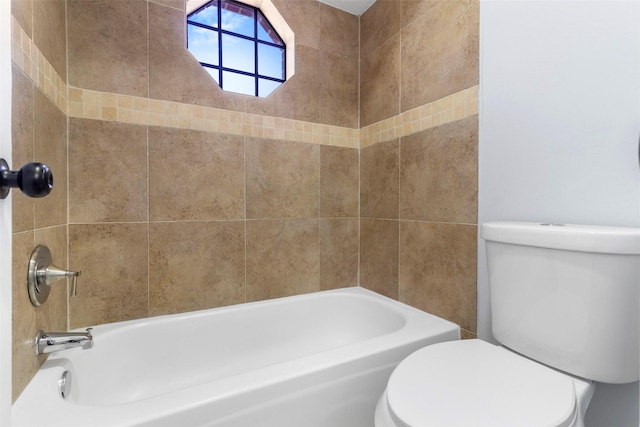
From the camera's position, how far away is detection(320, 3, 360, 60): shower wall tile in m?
1.93

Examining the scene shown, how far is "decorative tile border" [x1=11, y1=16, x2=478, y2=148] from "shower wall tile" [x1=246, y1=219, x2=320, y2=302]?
519mm

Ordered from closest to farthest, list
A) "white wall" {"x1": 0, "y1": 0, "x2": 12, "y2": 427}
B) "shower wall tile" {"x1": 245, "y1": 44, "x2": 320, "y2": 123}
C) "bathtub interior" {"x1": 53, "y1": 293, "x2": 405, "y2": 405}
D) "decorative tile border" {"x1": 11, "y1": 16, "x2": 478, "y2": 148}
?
"white wall" {"x1": 0, "y1": 0, "x2": 12, "y2": 427} < "decorative tile border" {"x1": 11, "y1": 16, "x2": 478, "y2": 148} < "bathtub interior" {"x1": 53, "y1": 293, "x2": 405, "y2": 405} < "shower wall tile" {"x1": 245, "y1": 44, "x2": 320, "y2": 123}

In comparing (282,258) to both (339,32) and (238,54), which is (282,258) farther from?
(339,32)

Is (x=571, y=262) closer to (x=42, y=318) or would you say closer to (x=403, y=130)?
(x=403, y=130)

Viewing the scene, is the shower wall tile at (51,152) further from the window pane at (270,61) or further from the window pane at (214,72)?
the window pane at (270,61)

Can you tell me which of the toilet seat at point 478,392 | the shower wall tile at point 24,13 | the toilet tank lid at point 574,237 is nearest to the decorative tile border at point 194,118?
the shower wall tile at point 24,13

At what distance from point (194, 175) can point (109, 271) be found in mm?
583

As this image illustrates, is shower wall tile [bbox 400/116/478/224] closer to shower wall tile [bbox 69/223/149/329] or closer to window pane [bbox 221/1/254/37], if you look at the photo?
window pane [bbox 221/1/254/37]

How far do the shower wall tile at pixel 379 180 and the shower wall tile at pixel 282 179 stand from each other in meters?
0.32

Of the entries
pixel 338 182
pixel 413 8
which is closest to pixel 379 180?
pixel 338 182

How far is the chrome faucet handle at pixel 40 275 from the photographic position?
3.01 feet

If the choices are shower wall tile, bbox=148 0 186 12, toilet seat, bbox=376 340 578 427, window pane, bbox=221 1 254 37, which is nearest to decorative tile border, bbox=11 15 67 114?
shower wall tile, bbox=148 0 186 12

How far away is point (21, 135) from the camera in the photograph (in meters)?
0.86

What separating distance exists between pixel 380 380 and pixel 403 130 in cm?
122
